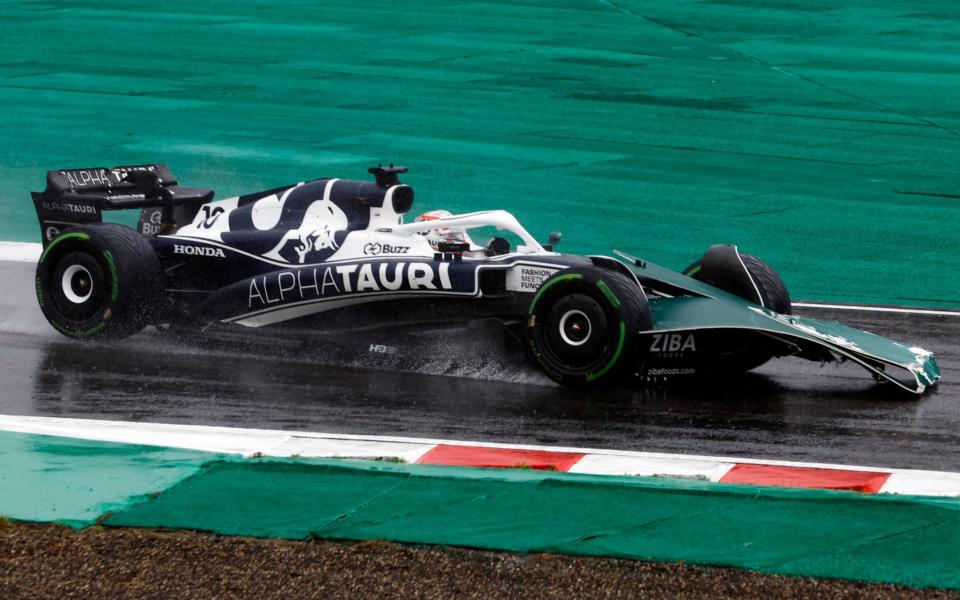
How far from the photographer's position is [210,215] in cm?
1161

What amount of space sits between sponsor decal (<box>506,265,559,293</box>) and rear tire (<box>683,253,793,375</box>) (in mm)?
1160

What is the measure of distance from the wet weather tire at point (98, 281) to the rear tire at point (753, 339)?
153 inches

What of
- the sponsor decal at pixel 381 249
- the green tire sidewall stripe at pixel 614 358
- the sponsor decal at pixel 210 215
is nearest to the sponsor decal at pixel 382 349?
the sponsor decal at pixel 381 249

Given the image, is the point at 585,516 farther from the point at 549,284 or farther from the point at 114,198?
the point at 114,198

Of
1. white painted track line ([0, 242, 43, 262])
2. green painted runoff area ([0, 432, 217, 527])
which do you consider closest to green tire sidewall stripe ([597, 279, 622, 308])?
green painted runoff area ([0, 432, 217, 527])

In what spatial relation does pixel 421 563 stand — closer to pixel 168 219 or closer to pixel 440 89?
pixel 168 219

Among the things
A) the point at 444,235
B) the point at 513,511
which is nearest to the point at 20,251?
the point at 444,235

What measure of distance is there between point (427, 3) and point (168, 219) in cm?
2034

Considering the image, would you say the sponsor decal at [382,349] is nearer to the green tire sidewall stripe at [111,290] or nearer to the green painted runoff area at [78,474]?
the green tire sidewall stripe at [111,290]

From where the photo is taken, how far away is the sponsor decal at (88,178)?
12117 mm

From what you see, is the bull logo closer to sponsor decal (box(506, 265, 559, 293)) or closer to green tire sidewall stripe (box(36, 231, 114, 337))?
green tire sidewall stripe (box(36, 231, 114, 337))

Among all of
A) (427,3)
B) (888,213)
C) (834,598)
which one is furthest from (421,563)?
(427,3)

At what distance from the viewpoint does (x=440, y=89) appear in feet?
78.2

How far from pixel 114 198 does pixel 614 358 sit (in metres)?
4.50
